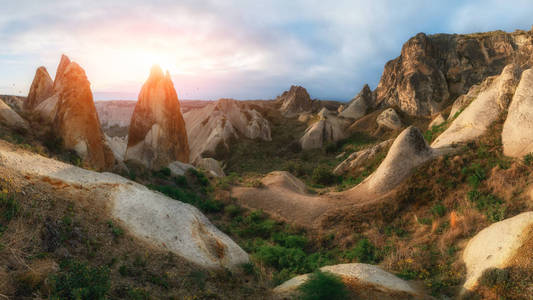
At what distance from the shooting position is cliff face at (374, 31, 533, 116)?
32656 millimetres

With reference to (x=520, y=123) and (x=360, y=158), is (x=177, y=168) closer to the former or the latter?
(x=360, y=158)

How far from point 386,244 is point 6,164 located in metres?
11.1

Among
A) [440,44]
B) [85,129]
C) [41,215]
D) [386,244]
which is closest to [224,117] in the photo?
[85,129]

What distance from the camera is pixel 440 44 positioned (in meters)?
37.1

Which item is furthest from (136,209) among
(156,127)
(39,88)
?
(39,88)

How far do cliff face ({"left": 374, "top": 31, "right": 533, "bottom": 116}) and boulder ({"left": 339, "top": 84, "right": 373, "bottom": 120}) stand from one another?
15.4 ft

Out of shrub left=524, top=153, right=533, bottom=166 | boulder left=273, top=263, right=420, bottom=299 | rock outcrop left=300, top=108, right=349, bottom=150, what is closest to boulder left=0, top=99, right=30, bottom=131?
boulder left=273, top=263, right=420, bottom=299

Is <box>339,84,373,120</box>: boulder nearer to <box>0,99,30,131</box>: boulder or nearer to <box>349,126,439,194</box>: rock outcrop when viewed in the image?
<box>349,126,439,194</box>: rock outcrop

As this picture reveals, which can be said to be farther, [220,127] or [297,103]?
[297,103]

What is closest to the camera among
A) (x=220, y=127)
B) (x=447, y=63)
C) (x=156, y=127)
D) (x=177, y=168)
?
(x=177, y=168)

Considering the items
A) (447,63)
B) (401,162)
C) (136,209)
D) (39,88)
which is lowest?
(136,209)

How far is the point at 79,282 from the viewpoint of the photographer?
471 centimetres

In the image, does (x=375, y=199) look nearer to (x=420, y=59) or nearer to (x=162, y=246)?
(x=162, y=246)

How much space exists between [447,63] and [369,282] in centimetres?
3754
